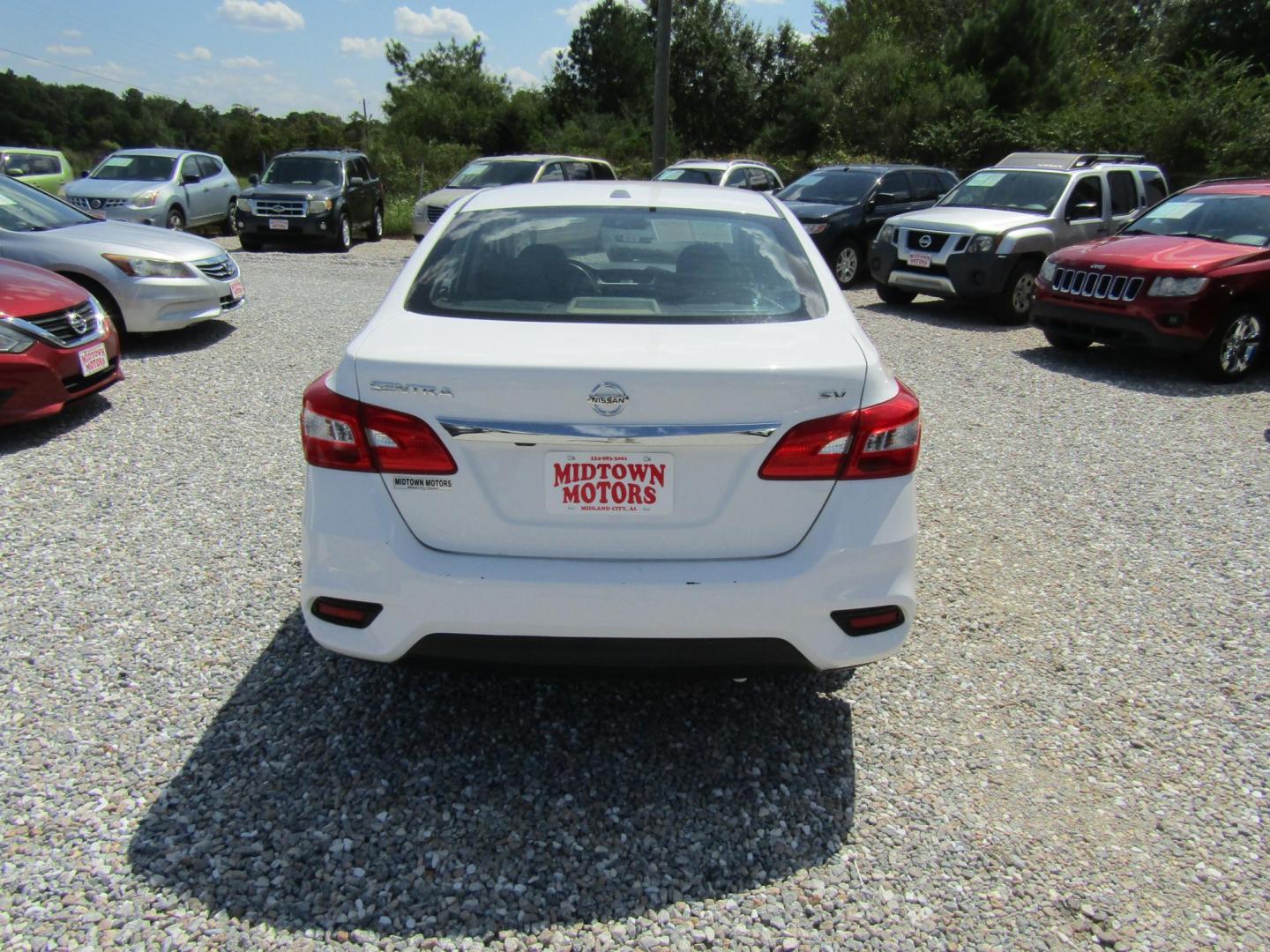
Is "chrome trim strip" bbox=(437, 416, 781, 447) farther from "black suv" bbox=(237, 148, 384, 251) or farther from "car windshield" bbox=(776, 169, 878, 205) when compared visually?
"black suv" bbox=(237, 148, 384, 251)

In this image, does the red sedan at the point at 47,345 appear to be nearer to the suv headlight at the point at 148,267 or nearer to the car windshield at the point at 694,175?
the suv headlight at the point at 148,267

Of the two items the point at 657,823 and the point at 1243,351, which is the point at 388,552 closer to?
the point at 657,823

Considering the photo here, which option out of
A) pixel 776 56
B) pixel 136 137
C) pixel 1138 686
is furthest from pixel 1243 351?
pixel 136 137

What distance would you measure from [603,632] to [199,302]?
303 inches

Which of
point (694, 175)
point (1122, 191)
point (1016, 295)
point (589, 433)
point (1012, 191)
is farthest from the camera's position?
point (694, 175)

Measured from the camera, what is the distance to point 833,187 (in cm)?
1493

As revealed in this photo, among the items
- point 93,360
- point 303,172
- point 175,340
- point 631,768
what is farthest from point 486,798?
point 303,172

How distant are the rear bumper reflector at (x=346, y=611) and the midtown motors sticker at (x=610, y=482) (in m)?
0.57

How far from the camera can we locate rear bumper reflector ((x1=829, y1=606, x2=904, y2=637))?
2.60m

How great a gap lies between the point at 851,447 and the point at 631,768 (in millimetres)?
1201

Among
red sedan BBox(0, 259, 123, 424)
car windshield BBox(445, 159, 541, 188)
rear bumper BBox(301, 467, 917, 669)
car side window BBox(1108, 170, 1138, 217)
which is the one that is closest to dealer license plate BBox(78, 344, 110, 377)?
red sedan BBox(0, 259, 123, 424)

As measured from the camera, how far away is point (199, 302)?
8.84 meters

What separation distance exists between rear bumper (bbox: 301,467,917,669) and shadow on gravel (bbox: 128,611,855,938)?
274mm

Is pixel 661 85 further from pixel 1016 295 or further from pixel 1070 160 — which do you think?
pixel 1016 295
